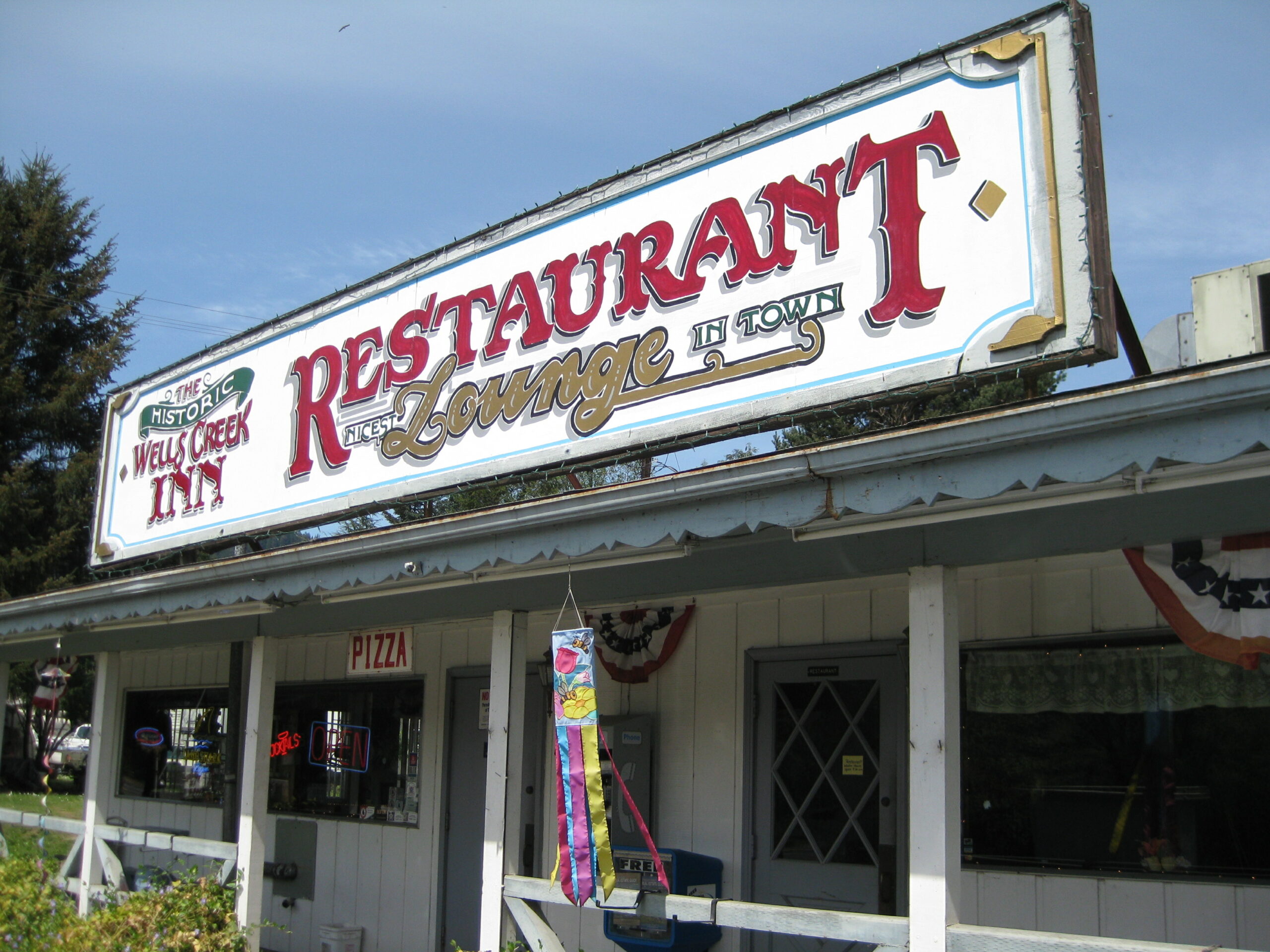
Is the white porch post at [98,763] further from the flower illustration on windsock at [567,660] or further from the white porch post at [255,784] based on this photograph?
the flower illustration on windsock at [567,660]

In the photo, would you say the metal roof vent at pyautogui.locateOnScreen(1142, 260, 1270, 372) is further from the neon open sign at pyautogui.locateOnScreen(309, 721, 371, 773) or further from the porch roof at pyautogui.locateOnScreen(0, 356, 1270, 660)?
the neon open sign at pyautogui.locateOnScreen(309, 721, 371, 773)

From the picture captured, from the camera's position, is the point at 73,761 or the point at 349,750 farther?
the point at 73,761

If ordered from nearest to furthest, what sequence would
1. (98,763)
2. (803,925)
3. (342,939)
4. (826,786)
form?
1. (803,925)
2. (826,786)
3. (342,939)
4. (98,763)

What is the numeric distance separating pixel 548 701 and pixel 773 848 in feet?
6.57

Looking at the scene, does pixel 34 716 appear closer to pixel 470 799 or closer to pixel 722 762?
pixel 470 799

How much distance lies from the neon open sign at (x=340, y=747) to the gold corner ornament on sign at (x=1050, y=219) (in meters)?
6.37

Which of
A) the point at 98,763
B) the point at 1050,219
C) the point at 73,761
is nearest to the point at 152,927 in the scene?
the point at 98,763

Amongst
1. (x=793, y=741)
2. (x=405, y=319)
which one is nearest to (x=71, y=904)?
(x=405, y=319)

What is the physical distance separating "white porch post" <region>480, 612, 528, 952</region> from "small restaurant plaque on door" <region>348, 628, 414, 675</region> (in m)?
2.53

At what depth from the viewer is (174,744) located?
38.2 ft

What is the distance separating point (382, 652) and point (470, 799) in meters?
1.32

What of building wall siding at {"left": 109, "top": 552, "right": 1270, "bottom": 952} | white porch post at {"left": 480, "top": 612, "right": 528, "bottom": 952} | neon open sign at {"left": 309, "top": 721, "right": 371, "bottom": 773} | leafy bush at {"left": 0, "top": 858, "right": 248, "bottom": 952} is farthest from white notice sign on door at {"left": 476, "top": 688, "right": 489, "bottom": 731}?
white porch post at {"left": 480, "top": 612, "right": 528, "bottom": 952}

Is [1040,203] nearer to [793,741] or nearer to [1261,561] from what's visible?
[1261,561]

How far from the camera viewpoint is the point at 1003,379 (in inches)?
192
